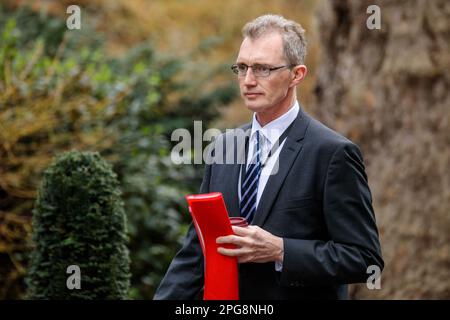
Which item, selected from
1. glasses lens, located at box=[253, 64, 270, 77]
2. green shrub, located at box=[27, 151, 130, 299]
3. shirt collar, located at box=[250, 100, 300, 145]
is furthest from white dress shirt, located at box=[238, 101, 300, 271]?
green shrub, located at box=[27, 151, 130, 299]

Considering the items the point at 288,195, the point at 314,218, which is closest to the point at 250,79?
the point at 288,195

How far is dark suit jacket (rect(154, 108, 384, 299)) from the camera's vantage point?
8.62 ft

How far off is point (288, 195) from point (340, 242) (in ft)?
0.90

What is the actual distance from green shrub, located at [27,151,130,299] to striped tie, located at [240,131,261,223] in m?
1.29

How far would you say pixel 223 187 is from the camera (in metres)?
2.91

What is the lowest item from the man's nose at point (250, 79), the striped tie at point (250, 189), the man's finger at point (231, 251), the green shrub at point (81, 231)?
the green shrub at point (81, 231)

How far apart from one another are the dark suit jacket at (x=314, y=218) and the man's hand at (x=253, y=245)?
43 mm

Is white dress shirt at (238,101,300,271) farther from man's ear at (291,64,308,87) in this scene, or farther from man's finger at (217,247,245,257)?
man's finger at (217,247,245,257)

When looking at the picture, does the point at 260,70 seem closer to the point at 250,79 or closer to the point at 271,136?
the point at 250,79

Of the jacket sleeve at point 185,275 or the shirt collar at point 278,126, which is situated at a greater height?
the shirt collar at point 278,126

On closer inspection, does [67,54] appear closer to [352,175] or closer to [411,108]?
[411,108]

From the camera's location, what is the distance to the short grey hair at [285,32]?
108 inches

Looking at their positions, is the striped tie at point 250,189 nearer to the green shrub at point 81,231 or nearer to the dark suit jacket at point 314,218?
the dark suit jacket at point 314,218

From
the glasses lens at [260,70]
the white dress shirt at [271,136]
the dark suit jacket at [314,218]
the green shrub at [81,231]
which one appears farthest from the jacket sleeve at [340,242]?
the green shrub at [81,231]
